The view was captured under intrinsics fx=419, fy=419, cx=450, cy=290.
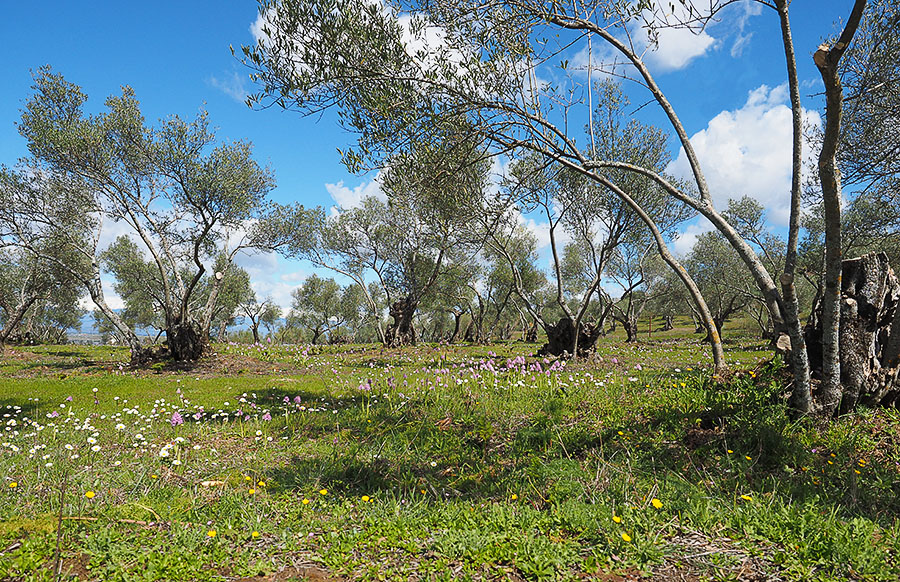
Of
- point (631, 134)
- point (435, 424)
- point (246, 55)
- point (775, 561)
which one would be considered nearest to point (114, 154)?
point (246, 55)

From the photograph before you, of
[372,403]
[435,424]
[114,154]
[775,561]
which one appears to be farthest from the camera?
[114,154]

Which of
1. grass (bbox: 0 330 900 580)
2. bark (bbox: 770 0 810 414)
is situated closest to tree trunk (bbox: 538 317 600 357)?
grass (bbox: 0 330 900 580)

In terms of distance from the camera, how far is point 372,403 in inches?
396

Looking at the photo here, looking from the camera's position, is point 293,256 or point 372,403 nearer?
point 372,403

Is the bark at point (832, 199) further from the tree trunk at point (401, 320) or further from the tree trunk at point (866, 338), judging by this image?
the tree trunk at point (401, 320)

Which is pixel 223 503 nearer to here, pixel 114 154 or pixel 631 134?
pixel 631 134

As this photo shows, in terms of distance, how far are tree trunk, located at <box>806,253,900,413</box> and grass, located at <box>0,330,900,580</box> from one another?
1.34 feet

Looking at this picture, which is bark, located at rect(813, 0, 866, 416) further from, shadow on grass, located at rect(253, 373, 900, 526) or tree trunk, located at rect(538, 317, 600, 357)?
tree trunk, located at rect(538, 317, 600, 357)

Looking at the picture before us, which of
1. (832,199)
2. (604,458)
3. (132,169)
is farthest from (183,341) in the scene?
(832,199)

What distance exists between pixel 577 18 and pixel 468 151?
9.49 ft

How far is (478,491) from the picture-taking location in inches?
204

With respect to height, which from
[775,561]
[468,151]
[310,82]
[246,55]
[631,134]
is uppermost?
[631,134]

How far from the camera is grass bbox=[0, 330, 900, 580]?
11.5 ft

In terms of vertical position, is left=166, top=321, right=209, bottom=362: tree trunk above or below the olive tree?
below
